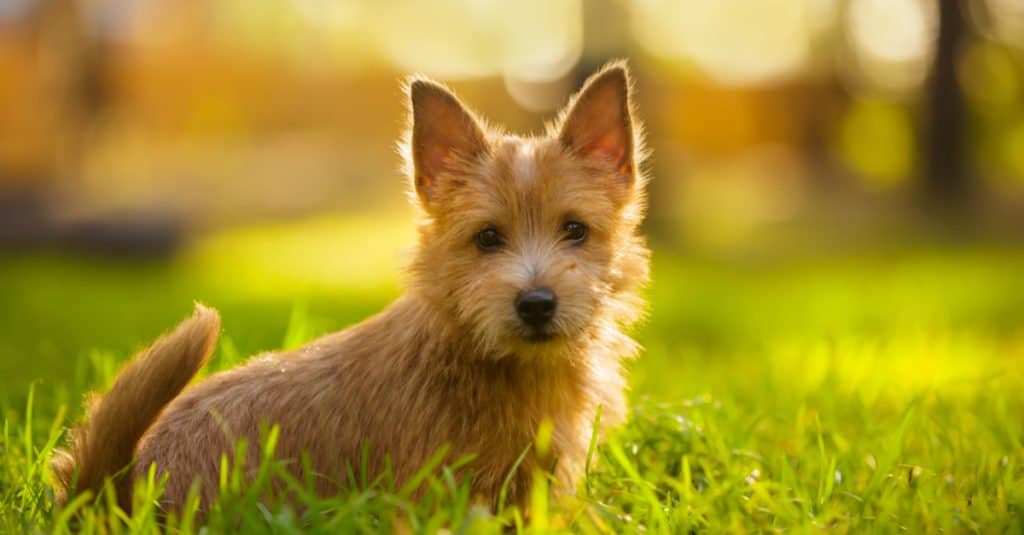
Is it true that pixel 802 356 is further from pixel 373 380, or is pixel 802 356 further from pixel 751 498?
pixel 373 380

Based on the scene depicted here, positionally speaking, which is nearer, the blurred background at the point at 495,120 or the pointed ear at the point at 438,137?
the pointed ear at the point at 438,137

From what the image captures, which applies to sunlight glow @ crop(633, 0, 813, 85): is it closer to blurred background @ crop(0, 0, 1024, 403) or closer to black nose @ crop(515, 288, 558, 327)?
blurred background @ crop(0, 0, 1024, 403)

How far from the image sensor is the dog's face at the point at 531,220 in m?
3.80

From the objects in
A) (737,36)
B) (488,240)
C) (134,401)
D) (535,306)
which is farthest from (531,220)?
(737,36)

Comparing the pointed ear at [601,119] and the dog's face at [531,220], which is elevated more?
the pointed ear at [601,119]

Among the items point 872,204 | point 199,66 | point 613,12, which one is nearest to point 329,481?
point 613,12

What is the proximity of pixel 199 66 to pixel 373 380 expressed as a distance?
2132cm

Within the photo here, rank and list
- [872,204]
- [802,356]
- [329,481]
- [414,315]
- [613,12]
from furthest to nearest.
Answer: [872,204]
[613,12]
[802,356]
[414,315]
[329,481]

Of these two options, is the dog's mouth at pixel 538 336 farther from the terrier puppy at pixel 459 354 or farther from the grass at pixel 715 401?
the grass at pixel 715 401

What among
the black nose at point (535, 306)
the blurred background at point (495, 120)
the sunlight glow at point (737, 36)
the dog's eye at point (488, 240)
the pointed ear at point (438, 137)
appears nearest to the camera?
the black nose at point (535, 306)

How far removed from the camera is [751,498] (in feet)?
12.8

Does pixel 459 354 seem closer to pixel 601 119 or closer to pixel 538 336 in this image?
pixel 538 336

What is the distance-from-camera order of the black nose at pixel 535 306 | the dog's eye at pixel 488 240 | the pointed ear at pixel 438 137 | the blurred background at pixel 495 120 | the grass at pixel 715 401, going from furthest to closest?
the blurred background at pixel 495 120
the pointed ear at pixel 438 137
the dog's eye at pixel 488 240
the black nose at pixel 535 306
the grass at pixel 715 401

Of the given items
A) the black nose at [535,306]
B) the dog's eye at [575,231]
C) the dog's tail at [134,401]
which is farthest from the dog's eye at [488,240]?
the dog's tail at [134,401]
